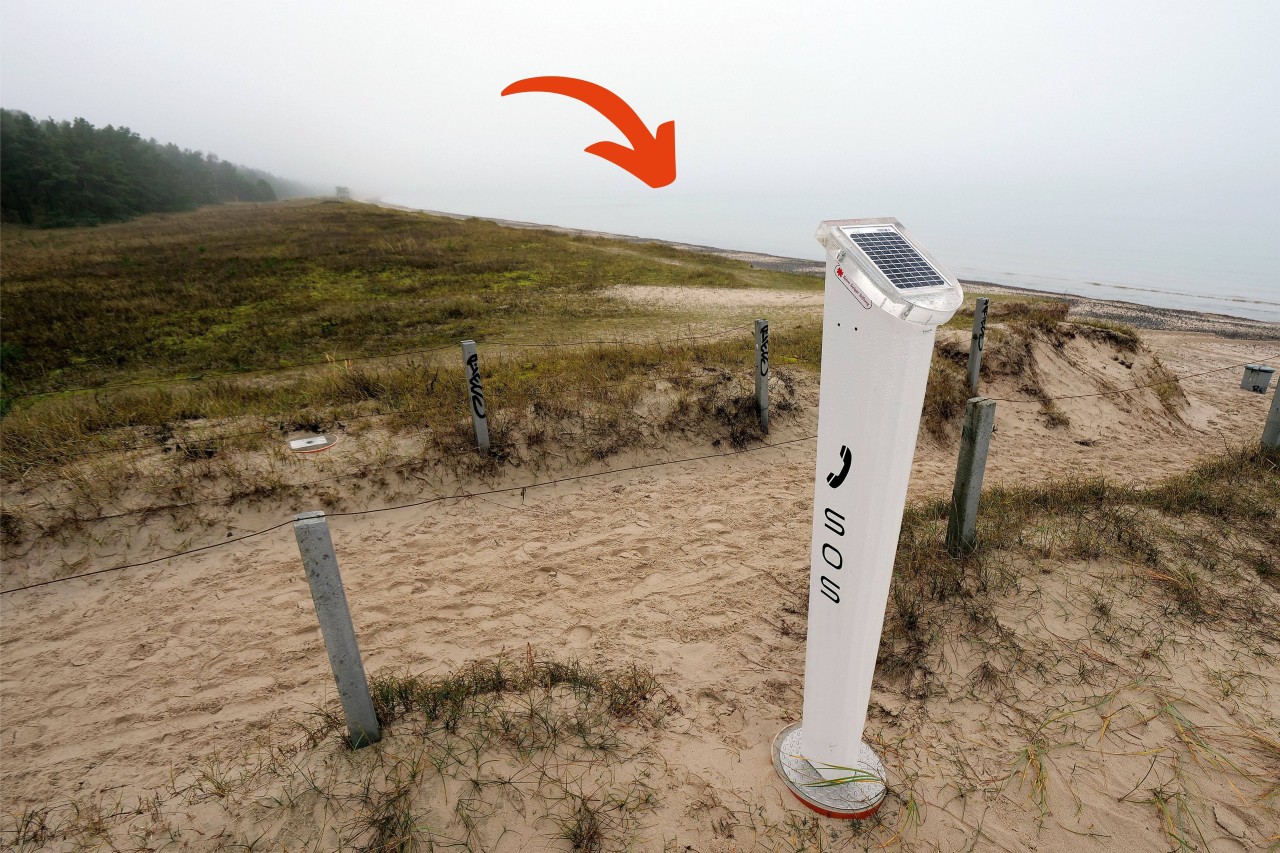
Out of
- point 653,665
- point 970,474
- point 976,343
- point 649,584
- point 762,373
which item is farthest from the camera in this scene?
point 976,343

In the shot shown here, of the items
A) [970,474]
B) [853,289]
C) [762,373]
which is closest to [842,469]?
[853,289]

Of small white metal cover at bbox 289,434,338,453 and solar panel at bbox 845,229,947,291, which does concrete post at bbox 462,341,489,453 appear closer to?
small white metal cover at bbox 289,434,338,453

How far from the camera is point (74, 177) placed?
49781mm

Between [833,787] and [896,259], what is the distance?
2462 millimetres

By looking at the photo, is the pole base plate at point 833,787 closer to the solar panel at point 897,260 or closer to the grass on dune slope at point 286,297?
the solar panel at point 897,260

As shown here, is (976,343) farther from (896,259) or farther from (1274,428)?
(896,259)

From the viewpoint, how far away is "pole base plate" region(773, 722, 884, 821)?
2779mm

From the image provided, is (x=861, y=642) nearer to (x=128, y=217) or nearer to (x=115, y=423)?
(x=115, y=423)

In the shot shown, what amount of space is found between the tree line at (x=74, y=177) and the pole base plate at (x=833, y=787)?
65.8 metres

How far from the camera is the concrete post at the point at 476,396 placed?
6215 millimetres

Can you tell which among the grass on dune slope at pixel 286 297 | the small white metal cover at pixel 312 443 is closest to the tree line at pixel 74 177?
the grass on dune slope at pixel 286 297

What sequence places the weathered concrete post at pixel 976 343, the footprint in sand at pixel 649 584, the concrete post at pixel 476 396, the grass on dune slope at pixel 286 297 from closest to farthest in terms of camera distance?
1. the footprint in sand at pixel 649 584
2. the concrete post at pixel 476 396
3. the weathered concrete post at pixel 976 343
4. the grass on dune slope at pixel 286 297

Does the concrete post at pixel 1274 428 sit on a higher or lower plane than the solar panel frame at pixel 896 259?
lower

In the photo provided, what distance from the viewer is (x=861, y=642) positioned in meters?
2.49
